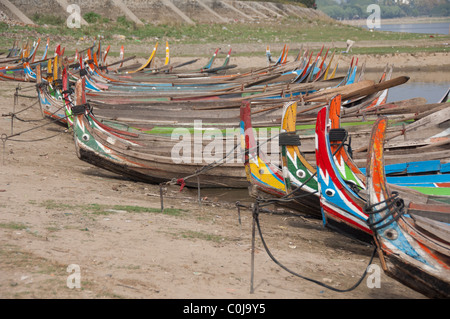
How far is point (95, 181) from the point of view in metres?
10.2

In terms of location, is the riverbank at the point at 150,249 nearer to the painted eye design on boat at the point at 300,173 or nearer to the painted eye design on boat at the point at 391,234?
the painted eye design on boat at the point at 391,234

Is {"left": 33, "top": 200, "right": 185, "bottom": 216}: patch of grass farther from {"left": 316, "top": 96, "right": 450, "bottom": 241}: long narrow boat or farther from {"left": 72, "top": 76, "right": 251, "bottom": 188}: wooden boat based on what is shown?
{"left": 316, "top": 96, "right": 450, "bottom": 241}: long narrow boat

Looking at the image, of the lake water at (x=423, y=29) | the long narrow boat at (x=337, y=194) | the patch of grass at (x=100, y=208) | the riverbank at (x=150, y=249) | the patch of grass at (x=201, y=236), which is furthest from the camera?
the lake water at (x=423, y=29)

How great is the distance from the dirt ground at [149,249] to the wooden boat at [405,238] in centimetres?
60

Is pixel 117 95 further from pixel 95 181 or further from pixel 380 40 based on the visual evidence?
pixel 380 40

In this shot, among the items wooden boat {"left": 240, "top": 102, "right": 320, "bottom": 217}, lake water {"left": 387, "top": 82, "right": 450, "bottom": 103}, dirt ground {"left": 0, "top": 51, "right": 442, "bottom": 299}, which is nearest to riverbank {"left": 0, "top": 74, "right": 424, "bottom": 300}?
dirt ground {"left": 0, "top": 51, "right": 442, "bottom": 299}

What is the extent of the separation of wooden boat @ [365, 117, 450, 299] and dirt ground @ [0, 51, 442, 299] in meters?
0.60

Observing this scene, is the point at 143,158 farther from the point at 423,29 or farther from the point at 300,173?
the point at 423,29

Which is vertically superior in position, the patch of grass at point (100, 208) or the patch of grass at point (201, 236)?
the patch of grass at point (100, 208)

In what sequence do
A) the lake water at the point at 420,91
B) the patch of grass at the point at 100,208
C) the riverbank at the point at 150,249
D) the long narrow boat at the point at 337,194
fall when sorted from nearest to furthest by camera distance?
the riverbank at the point at 150,249, the long narrow boat at the point at 337,194, the patch of grass at the point at 100,208, the lake water at the point at 420,91

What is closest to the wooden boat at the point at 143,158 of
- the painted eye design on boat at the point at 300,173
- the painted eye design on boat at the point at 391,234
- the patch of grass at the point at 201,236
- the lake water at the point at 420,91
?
the painted eye design on boat at the point at 300,173

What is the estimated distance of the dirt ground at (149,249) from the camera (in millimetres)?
5246

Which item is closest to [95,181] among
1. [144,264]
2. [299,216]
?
[299,216]

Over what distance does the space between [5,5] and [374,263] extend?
127 ft
